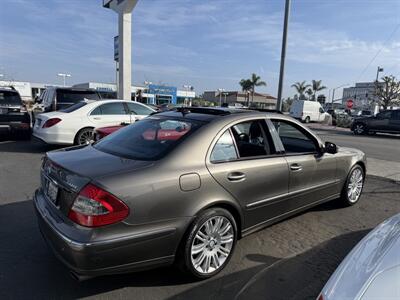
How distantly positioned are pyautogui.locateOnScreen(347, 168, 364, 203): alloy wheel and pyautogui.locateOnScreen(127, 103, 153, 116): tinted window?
6.35 metres

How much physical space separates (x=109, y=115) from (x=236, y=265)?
703cm

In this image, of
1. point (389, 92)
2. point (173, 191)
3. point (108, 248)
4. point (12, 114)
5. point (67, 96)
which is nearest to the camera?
point (108, 248)

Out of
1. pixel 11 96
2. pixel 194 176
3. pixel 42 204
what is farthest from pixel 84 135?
pixel 194 176

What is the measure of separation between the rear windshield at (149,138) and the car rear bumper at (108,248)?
71cm

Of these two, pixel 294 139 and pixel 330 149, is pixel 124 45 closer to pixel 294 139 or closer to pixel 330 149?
pixel 294 139

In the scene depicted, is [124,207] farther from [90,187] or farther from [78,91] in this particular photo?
[78,91]

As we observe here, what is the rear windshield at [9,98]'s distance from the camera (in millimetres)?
9969

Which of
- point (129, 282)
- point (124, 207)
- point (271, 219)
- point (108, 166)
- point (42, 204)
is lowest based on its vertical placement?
point (129, 282)

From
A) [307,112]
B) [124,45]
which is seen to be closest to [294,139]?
[124,45]

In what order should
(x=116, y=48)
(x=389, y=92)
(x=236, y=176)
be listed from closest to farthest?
(x=236, y=176)
(x=116, y=48)
(x=389, y=92)

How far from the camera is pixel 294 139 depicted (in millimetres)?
4863

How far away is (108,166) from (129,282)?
1113mm

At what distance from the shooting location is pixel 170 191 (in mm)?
2791

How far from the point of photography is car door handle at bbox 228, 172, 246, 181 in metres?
3.24
